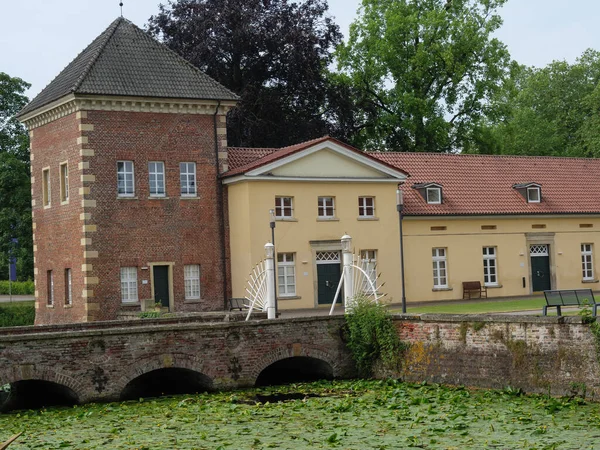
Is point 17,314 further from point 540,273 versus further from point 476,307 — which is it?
point 476,307

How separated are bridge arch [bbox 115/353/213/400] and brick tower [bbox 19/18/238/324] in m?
7.86

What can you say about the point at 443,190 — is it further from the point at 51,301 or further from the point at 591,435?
the point at 591,435

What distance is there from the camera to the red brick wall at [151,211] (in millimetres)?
33594

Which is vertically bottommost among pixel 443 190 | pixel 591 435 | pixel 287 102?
pixel 591 435

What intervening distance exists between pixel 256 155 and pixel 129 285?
6.80m

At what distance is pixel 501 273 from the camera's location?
3969 cm

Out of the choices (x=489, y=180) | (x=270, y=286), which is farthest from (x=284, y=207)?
(x=489, y=180)

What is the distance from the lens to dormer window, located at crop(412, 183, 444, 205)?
128 ft

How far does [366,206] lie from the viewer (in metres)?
37.3

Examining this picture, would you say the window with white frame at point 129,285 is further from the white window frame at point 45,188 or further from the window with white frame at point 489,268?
the window with white frame at point 489,268

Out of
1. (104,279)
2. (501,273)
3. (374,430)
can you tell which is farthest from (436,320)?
(501,273)

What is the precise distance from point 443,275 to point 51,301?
45.5 feet

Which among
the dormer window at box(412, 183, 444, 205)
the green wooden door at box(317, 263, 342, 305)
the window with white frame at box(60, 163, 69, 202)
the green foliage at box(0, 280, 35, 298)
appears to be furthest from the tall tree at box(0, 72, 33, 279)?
the dormer window at box(412, 183, 444, 205)

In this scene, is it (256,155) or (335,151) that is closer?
(335,151)
